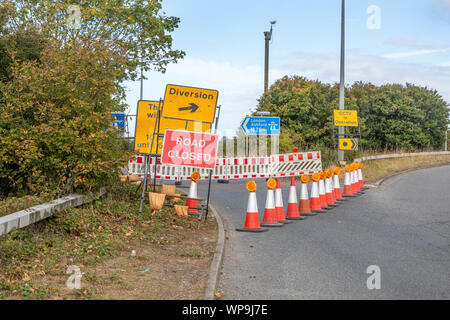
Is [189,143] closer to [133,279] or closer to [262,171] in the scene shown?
[133,279]

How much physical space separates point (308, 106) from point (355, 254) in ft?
97.5

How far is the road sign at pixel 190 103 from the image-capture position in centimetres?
1191

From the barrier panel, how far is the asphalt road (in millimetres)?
9331

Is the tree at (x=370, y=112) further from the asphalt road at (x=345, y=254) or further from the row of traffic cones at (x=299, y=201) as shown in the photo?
the asphalt road at (x=345, y=254)

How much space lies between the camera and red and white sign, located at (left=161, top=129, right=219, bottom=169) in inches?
417

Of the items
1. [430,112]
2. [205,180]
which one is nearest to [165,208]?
[205,180]

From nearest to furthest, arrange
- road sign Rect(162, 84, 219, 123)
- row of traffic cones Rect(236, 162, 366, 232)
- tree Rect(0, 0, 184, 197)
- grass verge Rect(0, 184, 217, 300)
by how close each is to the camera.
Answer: grass verge Rect(0, 184, 217, 300)
tree Rect(0, 0, 184, 197)
row of traffic cones Rect(236, 162, 366, 232)
road sign Rect(162, 84, 219, 123)

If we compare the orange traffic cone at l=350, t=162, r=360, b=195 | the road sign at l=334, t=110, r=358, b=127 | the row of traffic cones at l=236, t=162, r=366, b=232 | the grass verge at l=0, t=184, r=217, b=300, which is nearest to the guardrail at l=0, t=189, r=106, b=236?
the grass verge at l=0, t=184, r=217, b=300

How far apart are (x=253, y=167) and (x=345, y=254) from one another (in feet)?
54.4

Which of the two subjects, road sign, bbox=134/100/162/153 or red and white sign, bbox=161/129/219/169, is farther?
road sign, bbox=134/100/162/153

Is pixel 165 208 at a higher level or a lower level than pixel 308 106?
lower

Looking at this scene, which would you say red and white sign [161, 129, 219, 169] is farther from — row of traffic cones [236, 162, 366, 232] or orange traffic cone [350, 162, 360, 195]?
orange traffic cone [350, 162, 360, 195]

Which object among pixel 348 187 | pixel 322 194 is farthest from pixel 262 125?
pixel 322 194
